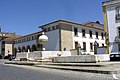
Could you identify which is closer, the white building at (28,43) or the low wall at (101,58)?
the low wall at (101,58)

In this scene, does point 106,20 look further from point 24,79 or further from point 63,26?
point 24,79

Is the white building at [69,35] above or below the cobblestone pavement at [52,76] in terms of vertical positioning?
above

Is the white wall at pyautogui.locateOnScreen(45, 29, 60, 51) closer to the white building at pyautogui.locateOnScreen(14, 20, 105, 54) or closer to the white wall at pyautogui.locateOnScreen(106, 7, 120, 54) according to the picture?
the white building at pyautogui.locateOnScreen(14, 20, 105, 54)

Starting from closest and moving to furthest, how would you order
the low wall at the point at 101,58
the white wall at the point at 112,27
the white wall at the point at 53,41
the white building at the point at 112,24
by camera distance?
the low wall at the point at 101,58 → the white building at the point at 112,24 → the white wall at the point at 112,27 → the white wall at the point at 53,41

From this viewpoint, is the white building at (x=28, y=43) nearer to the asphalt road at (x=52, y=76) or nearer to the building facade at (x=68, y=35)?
the building facade at (x=68, y=35)

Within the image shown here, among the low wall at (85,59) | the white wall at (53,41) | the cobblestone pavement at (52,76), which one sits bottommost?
the cobblestone pavement at (52,76)

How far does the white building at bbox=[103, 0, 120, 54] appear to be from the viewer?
3231 cm

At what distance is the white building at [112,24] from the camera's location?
32.3 metres

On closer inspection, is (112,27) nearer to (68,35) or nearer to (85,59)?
(68,35)

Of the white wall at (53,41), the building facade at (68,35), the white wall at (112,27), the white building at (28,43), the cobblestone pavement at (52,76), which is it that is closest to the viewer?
the cobblestone pavement at (52,76)

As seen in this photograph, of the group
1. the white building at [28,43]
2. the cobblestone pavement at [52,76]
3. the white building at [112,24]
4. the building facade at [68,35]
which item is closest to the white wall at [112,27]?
the white building at [112,24]

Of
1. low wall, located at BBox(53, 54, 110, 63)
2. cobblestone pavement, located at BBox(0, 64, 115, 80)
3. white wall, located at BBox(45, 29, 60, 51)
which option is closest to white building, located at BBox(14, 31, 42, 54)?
white wall, located at BBox(45, 29, 60, 51)

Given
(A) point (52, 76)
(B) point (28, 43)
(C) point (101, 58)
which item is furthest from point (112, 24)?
(B) point (28, 43)

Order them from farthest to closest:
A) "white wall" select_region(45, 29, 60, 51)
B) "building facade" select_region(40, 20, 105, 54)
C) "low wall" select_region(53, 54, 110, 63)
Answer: "white wall" select_region(45, 29, 60, 51)
"building facade" select_region(40, 20, 105, 54)
"low wall" select_region(53, 54, 110, 63)
